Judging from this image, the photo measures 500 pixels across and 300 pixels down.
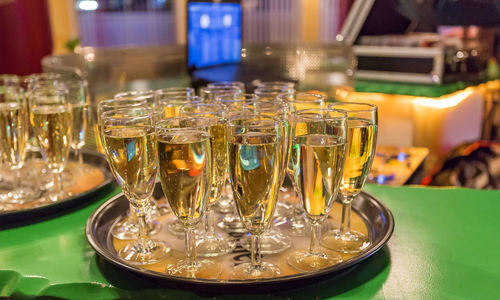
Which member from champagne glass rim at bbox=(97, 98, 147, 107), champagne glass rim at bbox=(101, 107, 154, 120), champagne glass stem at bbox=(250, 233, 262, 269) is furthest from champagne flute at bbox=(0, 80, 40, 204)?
champagne glass stem at bbox=(250, 233, 262, 269)

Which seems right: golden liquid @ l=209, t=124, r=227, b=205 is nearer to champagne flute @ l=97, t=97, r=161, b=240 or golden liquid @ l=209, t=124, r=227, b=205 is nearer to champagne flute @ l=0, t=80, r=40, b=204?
champagne flute @ l=97, t=97, r=161, b=240

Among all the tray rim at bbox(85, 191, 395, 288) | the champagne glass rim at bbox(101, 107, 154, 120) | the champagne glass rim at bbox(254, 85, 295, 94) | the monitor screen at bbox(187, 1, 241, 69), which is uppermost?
the monitor screen at bbox(187, 1, 241, 69)

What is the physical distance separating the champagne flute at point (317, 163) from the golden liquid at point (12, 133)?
0.64m

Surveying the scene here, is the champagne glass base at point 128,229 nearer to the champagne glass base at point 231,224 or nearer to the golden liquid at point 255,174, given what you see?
the champagne glass base at point 231,224

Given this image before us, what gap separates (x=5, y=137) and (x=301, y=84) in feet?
7.11

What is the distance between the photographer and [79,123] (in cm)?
118

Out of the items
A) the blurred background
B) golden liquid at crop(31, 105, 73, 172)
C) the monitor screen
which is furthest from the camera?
the monitor screen

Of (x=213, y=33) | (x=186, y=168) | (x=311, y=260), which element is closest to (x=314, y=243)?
(x=311, y=260)

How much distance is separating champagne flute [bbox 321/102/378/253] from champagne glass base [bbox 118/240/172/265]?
0.89 feet

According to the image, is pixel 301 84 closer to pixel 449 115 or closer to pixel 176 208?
pixel 449 115

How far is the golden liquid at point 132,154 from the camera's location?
72cm

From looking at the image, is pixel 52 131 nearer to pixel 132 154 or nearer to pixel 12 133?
pixel 12 133

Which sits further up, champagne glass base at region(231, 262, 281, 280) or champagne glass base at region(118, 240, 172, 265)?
champagne glass base at region(231, 262, 281, 280)

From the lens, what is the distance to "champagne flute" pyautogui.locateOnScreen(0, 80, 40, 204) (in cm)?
101
